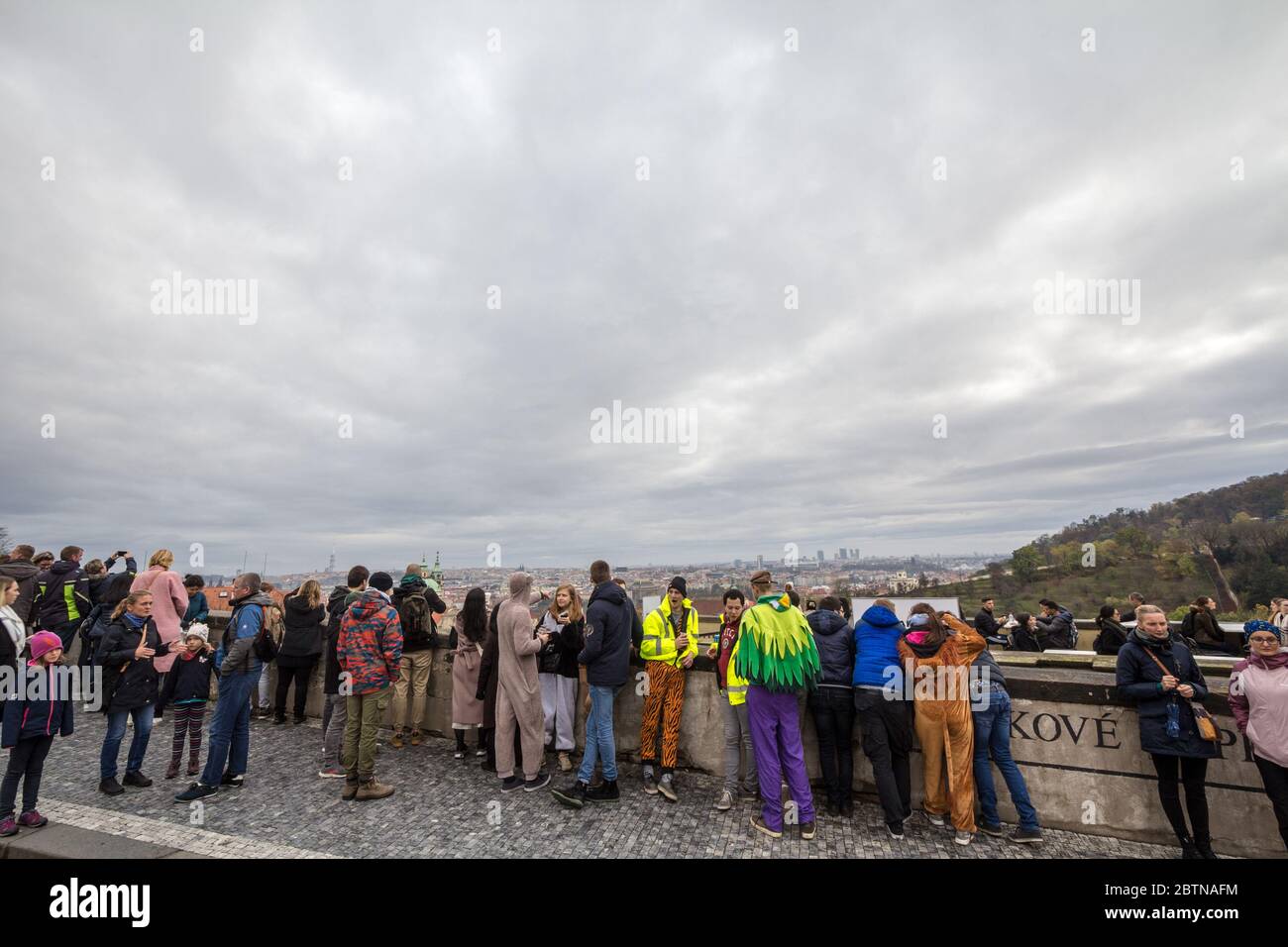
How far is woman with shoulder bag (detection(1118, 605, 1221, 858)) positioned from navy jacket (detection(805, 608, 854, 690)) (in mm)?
2190

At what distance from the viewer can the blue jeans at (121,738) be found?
17.6 ft

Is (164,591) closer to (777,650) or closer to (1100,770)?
(777,650)

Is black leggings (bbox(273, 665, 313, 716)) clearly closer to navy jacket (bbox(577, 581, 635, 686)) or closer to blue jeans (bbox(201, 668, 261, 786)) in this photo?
blue jeans (bbox(201, 668, 261, 786))

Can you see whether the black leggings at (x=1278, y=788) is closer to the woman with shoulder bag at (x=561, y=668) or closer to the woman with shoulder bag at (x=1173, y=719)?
the woman with shoulder bag at (x=1173, y=719)

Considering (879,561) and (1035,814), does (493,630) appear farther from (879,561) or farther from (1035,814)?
(879,561)

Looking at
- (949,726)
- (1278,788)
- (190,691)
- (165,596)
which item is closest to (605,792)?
(949,726)

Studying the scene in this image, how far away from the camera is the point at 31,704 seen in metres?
4.61

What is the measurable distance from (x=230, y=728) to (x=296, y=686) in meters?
2.21

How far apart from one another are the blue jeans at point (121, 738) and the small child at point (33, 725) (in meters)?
0.52

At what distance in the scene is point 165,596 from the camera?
6.53 metres

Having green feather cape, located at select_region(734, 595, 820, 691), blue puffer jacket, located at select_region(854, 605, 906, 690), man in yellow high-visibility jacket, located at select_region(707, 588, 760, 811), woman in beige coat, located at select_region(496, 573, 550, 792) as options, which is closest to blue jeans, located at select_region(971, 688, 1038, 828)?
blue puffer jacket, located at select_region(854, 605, 906, 690)
